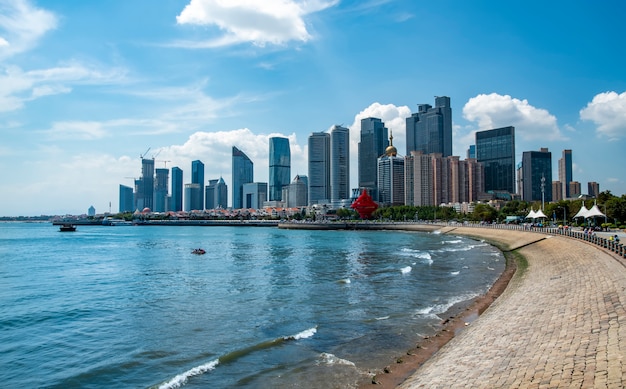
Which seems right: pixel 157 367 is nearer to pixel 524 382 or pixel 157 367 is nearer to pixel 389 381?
pixel 389 381

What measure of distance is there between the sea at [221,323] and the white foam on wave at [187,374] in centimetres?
3

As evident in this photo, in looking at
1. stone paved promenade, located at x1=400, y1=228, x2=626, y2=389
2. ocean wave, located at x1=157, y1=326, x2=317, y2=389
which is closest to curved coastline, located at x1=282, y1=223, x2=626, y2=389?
stone paved promenade, located at x1=400, y1=228, x2=626, y2=389

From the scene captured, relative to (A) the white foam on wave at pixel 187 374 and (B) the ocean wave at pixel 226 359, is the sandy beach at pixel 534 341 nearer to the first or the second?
(B) the ocean wave at pixel 226 359

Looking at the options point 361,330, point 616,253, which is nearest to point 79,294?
point 361,330

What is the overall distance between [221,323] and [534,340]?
A: 12.9 meters

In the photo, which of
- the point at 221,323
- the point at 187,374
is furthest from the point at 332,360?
the point at 221,323

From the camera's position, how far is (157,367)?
48.2ft

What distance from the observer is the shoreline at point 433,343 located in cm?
1264

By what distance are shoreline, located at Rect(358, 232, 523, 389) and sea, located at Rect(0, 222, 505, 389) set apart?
432mm

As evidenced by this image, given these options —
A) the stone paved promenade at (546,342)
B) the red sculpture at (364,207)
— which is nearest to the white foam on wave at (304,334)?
the stone paved promenade at (546,342)

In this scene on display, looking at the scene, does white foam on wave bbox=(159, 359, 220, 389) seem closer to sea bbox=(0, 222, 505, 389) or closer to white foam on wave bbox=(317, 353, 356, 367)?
sea bbox=(0, 222, 505, 389)

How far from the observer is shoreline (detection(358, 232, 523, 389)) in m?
12.6

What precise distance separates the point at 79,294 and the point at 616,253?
3356 cm

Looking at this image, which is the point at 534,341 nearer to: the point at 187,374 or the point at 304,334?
the point at 304,334
